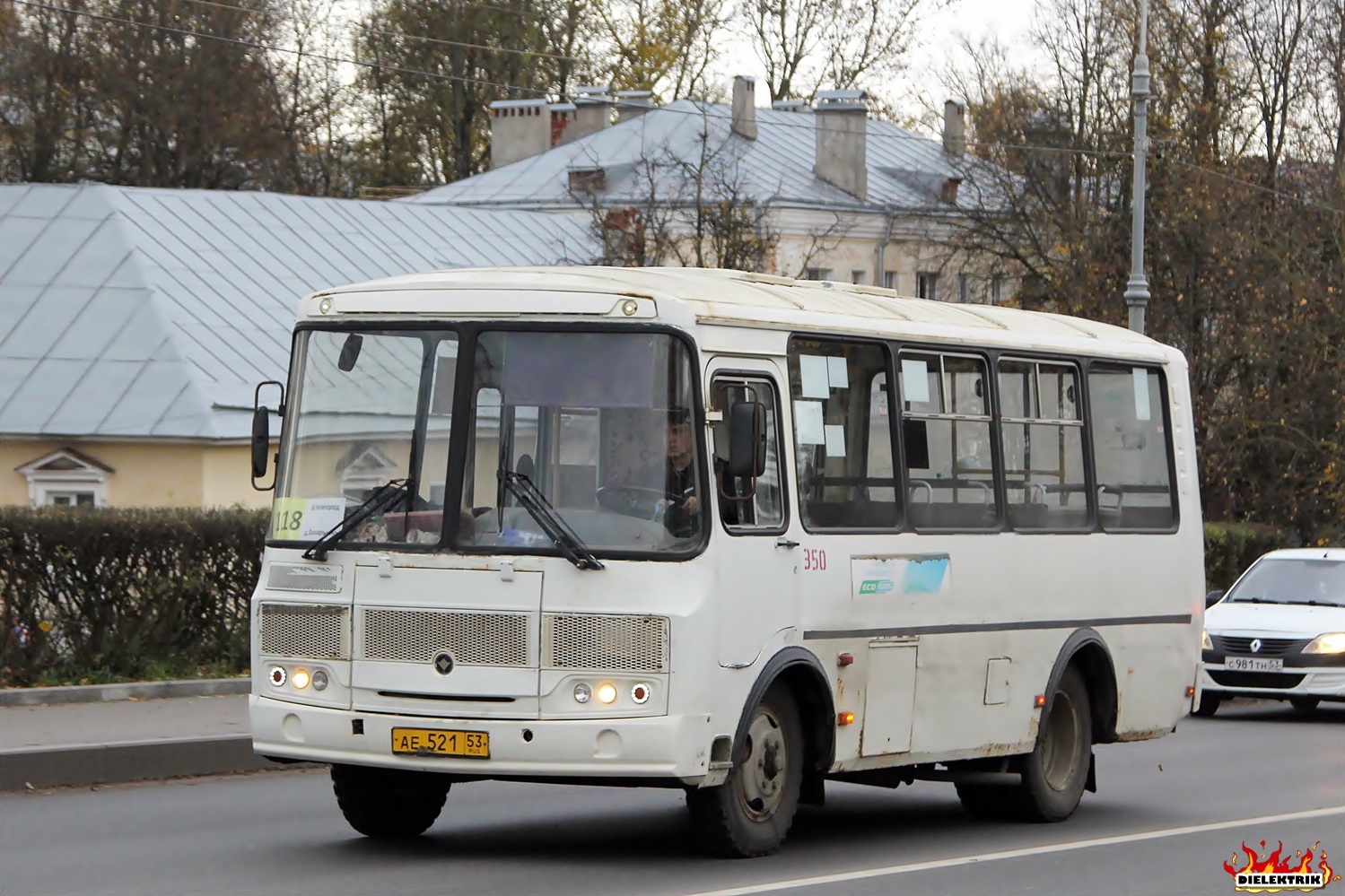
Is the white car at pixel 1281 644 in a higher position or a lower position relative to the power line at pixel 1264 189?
lower

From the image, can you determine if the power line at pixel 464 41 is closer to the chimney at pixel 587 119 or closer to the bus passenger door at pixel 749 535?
the chimney at pixel 587 119

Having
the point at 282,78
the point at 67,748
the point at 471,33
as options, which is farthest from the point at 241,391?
the point at 471,33

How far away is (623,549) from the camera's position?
33.7ft

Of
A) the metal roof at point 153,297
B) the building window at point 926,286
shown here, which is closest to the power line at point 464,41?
the building window at point 926,286

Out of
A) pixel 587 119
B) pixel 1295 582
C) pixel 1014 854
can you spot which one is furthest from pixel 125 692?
pixel 587 119

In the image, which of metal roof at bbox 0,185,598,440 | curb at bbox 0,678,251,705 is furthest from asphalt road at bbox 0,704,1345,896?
metal roof at bbox 0,185,598,440

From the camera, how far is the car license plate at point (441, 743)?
10.2 m

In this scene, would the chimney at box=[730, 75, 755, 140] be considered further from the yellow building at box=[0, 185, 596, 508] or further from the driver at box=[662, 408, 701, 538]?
the driver at box=[662, 408, 701, 538]

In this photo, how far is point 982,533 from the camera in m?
→ 12.5

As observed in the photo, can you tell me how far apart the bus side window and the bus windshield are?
16 centimetres

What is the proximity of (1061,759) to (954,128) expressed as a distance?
55.3m

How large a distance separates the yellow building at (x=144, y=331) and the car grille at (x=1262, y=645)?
13.1 meters

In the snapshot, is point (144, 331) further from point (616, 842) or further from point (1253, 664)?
point (616, 842)

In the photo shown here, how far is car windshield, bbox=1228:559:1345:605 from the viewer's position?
2291 cm
